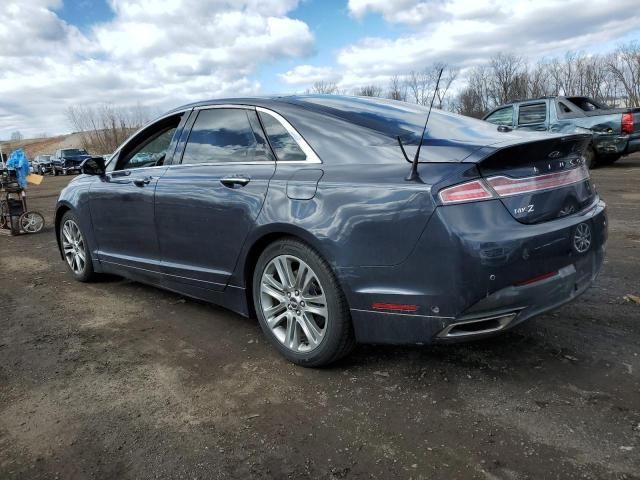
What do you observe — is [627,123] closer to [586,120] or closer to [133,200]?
[586,120]

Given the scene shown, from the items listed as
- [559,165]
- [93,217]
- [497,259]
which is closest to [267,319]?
[497,259]

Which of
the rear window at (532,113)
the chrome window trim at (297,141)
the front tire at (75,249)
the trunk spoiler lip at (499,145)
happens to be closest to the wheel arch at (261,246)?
the chrome window trim at (297,141)

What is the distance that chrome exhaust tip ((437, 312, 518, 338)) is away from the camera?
2.55 meters

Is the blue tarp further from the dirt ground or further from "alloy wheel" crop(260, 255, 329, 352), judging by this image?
"alloy wheel" crop(260, 255, 329, 352)

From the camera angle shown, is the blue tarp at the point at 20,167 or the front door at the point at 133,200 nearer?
the front door at the point at 133,200

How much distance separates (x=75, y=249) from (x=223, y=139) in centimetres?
254

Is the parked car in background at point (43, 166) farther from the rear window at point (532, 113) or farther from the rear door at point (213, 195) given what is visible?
the rear door at point (213, 195)

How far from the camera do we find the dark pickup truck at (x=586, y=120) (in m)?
11.7

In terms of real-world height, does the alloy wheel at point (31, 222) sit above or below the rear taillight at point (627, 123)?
below

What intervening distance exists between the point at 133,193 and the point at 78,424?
6.70 ft

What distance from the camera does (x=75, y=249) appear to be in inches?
211

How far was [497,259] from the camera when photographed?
8.09 ft

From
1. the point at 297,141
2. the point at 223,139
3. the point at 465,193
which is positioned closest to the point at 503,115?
the point at 223,139

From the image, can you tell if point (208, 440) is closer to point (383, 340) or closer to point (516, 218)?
point (383, 340)
